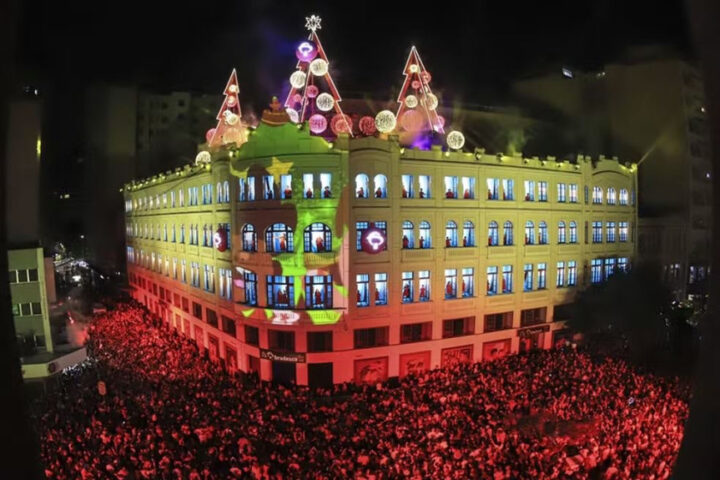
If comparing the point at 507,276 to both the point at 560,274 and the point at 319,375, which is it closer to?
the point at 560,274

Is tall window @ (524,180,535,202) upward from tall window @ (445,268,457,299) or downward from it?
upward

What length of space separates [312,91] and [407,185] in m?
1.35

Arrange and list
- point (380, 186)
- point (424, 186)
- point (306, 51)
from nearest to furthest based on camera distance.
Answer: point (306, 51), point (380, 186), point (424, 186)

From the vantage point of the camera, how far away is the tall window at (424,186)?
4641 millimetres

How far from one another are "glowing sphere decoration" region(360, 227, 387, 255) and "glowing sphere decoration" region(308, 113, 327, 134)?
46.1 inches

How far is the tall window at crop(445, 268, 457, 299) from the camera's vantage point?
484 centimetres

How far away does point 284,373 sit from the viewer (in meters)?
4.69

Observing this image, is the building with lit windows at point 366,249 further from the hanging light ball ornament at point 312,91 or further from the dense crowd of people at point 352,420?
the hanging light ball ornament at point 312,91

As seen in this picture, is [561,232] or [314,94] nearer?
[314,94]

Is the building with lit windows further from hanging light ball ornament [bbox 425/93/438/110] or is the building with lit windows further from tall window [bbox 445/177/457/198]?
hanging light ball ornament [bbox 425/93/438/110]

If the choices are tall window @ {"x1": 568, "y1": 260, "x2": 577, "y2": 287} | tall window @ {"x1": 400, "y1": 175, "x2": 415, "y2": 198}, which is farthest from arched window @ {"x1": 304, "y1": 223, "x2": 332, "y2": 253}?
tall window @ {"x1": 568, "y1": 260, "x2": 577, "y2": 287}

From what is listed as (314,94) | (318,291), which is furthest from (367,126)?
(318,291)

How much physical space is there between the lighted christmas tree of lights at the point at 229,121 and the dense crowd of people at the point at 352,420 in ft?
5.92

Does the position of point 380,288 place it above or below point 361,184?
below
